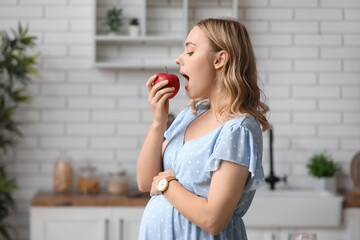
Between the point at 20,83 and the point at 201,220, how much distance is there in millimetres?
2640

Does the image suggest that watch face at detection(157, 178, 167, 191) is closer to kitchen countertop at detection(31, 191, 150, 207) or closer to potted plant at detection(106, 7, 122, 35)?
kitchen countertop at detection(31, 191, 150, 207)

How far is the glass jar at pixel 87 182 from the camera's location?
3.63 metres

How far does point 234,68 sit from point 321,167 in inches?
93.7

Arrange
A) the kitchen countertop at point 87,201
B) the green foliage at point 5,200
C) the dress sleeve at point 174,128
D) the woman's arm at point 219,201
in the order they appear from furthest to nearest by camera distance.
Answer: the green foliage at point 5,200 → the kitchen countertop at point 87,201 → the dress sleeve at point 174,128 → the woman's arm at point 219,201

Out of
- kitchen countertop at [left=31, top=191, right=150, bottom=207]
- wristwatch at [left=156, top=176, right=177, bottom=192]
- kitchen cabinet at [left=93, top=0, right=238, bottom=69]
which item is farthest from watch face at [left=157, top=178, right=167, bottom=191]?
kitchen cabinet at [left=93, top=0, right=238, bottom=69]

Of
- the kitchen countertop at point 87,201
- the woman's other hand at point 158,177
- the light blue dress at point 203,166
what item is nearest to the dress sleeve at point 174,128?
the light blue dress at point 203,166

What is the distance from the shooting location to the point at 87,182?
364cm

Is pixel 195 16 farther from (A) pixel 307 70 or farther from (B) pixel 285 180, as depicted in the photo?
(B) pixel 285 180

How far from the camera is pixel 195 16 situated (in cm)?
373

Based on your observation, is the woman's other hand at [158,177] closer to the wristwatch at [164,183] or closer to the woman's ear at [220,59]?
the wristwatch at [164,183]

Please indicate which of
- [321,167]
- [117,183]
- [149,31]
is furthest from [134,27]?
[321,167]

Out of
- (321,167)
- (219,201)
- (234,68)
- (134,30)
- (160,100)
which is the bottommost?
(321,167)

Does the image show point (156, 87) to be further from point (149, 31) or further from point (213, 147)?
point (149, 31)

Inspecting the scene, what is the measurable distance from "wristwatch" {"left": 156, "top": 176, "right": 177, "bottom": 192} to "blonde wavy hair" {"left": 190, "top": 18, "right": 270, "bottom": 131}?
25 cm
